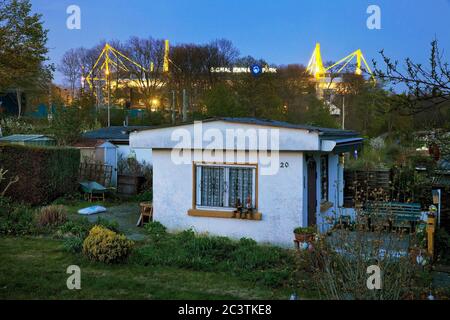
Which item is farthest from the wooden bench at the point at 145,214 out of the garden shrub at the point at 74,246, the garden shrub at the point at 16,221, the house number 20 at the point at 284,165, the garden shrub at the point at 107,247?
the house number 20 at the point at 284,165

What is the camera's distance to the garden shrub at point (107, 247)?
9.34 metres

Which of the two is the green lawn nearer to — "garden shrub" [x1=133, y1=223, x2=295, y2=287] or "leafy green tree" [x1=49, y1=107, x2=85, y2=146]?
"garden shrub" [x1=133, y1=223, x2=295, y2=287]

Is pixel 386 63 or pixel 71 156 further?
pixel 71 156

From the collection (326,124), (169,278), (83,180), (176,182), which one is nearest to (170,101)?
(326,124)

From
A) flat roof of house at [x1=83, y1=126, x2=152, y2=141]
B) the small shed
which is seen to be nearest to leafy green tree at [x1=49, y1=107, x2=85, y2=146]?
the small shed

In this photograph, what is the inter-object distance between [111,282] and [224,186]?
4783mm

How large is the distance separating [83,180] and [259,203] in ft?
34.5

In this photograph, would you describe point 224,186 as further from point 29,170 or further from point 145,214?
point 29,170

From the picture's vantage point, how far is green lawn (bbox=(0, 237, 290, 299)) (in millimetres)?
7527

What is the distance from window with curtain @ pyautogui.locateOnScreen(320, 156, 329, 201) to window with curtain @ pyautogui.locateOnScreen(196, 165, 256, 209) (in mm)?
2403

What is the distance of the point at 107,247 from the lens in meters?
9.36

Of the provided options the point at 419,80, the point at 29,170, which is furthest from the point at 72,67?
the point at 419,80
